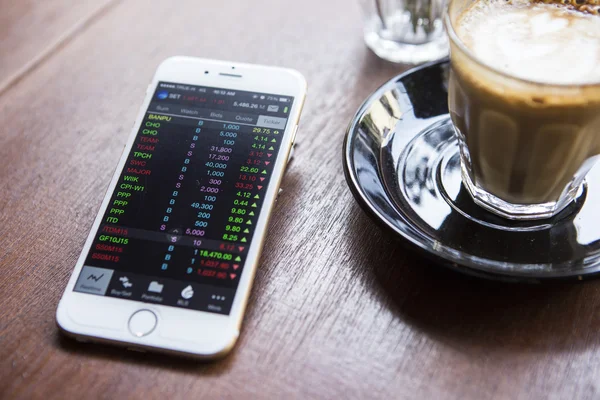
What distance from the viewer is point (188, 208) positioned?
519 mm

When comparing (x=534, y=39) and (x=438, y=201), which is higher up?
(x=534, y=39)

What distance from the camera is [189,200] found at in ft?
→ 1.72

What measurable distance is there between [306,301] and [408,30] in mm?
414

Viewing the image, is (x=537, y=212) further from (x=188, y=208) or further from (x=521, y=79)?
(x=188, y=208)

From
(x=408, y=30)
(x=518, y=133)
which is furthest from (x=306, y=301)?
(x=408, y=30)

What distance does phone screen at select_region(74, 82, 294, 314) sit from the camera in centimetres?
47

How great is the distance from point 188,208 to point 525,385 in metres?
0.30

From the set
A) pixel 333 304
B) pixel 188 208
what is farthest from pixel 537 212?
pixel 188 208

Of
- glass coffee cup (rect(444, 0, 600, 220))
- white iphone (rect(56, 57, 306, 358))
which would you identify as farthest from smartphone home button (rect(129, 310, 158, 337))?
glass coffee cup (rect(444, 0, 600, 220))

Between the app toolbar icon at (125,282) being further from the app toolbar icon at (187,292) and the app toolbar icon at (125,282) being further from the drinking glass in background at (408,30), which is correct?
the drinking glass in background at (408,30)

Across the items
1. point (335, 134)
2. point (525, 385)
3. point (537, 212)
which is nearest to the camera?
point (525, 385)

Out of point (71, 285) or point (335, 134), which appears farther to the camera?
point (335, 134)

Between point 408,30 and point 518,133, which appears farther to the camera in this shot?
point 408,30

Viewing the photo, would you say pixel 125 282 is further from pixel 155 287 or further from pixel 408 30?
pixel 408 30
